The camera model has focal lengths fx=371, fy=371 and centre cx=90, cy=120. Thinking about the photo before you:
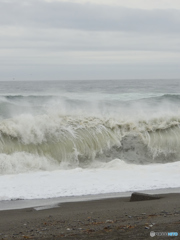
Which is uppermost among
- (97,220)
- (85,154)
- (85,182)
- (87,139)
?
(87,139)

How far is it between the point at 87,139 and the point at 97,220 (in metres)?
7.13

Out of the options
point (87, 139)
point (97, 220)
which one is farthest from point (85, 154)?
point (97, 220)

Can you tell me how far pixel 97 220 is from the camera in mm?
4871

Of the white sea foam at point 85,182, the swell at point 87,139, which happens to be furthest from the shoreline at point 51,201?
the swell at point 87,139

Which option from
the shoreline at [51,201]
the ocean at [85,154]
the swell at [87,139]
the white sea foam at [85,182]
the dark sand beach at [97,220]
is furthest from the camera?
the swell at [87,139]

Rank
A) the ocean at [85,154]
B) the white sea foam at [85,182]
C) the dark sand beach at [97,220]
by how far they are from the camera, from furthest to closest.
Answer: the ocean at [85,154]
the white sea foam at [85,182]
the dark sand beach at [97,220]

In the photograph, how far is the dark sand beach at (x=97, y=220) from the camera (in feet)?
13.1

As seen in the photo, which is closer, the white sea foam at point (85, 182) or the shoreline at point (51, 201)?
the shoreline at point (51, 201)

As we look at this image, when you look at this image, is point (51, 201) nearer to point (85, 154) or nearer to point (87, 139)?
point (85, 154)

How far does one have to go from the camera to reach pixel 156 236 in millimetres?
3693

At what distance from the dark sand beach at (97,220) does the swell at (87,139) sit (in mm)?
4873

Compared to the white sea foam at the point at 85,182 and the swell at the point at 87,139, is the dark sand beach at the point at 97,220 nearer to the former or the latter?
the white sea foam at the point at 85,182

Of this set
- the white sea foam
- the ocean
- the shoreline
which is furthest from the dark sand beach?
the ocean

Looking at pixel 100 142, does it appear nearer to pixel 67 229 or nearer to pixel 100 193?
pixel 100 193
